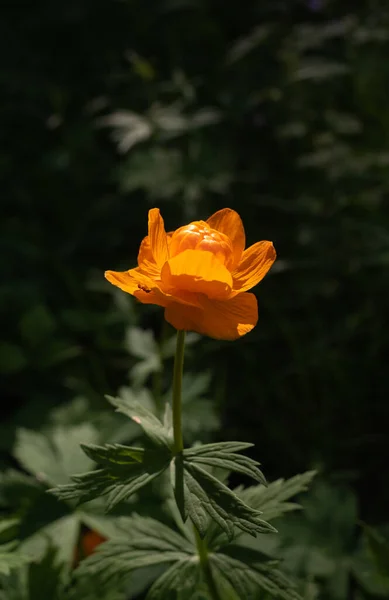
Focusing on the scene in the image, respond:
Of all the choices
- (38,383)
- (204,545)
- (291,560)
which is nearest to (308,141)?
(38,383)

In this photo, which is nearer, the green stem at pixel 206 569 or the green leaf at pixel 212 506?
the green leaf at pixel 212 506

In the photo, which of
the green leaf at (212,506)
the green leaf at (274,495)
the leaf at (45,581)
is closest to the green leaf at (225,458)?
the green leaf at (212,506)

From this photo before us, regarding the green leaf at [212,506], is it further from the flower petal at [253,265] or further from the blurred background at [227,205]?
the blurred background at [227,205]

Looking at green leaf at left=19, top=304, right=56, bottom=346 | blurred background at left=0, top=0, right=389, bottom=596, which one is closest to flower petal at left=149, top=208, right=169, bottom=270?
blurred background at left=0, top=0, right=389, bottom=596

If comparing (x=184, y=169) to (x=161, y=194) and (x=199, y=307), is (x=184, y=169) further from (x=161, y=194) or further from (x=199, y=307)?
(x=199, y=307)

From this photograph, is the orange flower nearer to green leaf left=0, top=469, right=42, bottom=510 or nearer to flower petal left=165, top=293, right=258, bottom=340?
flower petal left=165, top=293, right=258, bottom=340

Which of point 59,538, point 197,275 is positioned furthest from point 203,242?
point 59,538

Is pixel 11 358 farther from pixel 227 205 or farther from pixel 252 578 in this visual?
pixel 252 578
